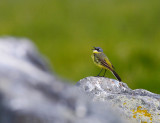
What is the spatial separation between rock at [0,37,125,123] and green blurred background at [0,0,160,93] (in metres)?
19.5

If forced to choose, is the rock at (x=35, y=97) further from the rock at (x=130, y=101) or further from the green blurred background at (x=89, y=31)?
the green blurred background at (x=89, y=31)

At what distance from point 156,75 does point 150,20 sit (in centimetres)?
1225

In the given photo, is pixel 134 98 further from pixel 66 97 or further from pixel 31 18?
pixel 31 18

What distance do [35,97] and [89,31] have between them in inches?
1280

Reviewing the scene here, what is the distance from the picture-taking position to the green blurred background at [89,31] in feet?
93.4

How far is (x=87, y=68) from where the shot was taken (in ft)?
90.9

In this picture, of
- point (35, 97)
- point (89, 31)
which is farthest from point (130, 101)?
point (89, 31)

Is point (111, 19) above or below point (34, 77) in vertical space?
above

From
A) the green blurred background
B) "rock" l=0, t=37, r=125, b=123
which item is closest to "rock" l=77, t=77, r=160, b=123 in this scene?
"rock" l=0, t=37, r=125, b=123

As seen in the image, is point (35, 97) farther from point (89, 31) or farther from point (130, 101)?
point (89, 31)

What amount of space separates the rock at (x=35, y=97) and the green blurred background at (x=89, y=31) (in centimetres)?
1953

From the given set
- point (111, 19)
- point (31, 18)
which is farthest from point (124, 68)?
point (31, 18)

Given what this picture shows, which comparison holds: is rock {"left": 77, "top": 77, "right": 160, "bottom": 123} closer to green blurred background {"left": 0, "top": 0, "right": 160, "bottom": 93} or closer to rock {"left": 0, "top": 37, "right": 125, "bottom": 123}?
rock {"left": 0, "top": 37, "right": 125, "bottom": 123}

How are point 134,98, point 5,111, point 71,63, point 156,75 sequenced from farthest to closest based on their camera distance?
point 71,63 → point 156,75 → point 134,98 → point 5,111
